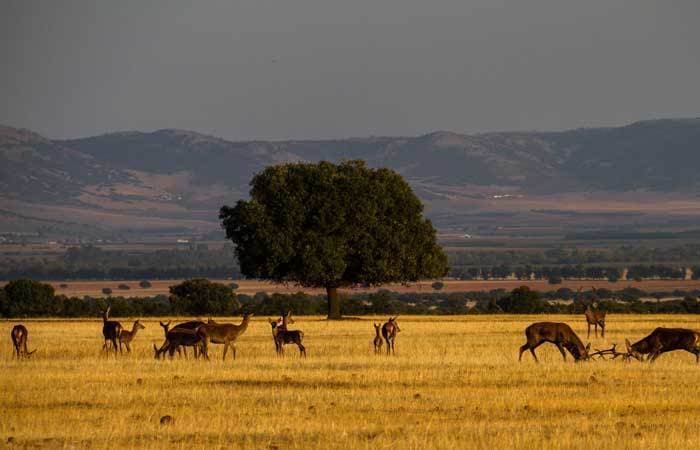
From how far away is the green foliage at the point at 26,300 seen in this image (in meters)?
73.6

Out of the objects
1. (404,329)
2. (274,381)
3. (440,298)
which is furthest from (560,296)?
(274,381)

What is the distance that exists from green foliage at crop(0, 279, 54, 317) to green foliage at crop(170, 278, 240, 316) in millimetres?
6359

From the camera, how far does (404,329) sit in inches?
2151

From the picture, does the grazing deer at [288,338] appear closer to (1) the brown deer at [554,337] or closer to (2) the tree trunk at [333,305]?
(1) the brown deer at [554,337]

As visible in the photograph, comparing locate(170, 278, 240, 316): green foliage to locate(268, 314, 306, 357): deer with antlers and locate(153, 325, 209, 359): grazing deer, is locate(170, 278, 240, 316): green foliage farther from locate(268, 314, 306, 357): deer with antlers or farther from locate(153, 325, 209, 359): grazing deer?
locate(153, 325, 209, 359): grazing deer

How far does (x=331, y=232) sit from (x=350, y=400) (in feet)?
142

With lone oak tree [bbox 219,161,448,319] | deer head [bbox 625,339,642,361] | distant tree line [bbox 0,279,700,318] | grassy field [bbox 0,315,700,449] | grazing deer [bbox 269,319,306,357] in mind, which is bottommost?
grassy field [bbox 0,315,700,449]

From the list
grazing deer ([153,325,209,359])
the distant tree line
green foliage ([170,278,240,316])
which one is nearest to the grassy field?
grazing deer ([153,325,209,359])

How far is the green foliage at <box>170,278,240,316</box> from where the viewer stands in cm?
7612

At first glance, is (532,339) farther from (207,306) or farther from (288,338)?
(207,306)

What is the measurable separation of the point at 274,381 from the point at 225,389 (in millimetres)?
2132

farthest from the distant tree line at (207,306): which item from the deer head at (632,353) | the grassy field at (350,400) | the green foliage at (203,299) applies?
the deer head at (632,353)

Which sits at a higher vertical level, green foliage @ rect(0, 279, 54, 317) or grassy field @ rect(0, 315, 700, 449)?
green foliage @ rect(0, 279, 54, 317)

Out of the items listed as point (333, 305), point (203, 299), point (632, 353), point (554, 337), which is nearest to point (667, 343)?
point (632, 353)
